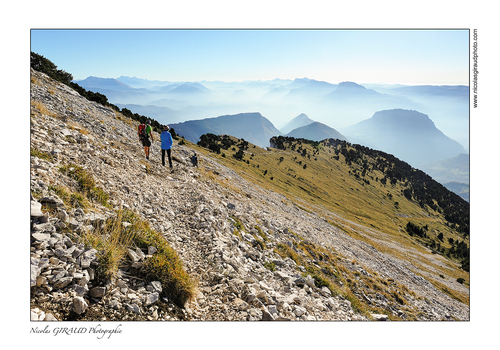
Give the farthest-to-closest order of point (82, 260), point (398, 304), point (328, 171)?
point (328, 171) → point (398, 304) → point (82, 260)

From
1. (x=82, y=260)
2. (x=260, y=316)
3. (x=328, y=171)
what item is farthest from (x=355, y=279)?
(x=328, y=171)

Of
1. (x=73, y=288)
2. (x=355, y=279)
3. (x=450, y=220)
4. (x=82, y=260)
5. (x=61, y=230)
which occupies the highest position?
(x=61, y=230)

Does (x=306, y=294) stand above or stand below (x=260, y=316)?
below

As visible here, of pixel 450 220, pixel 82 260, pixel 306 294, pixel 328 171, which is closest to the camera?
pixel 82 260

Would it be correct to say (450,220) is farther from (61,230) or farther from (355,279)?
(61,230)

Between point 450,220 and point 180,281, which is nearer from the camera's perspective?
point 180,281

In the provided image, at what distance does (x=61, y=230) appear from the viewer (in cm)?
604
